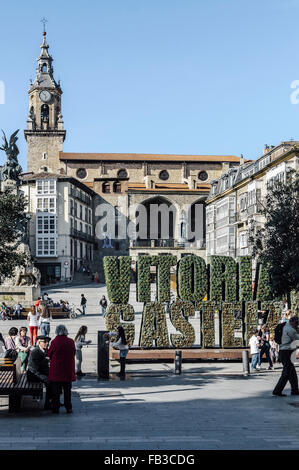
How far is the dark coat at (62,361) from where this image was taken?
10469 millimetres

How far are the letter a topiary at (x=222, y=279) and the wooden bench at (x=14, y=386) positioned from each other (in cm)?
936

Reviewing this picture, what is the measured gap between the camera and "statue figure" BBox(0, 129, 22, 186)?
38094mm

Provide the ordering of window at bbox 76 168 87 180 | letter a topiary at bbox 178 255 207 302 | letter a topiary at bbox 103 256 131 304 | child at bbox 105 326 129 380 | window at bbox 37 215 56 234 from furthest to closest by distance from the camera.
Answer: window at bbox 76 168 87 180
window at bbox 37 215 56 234
letter a topiary at bbox 178 255 207 302
letter a topiary at bbox 103 256 131 304
child at bbox 105 326 129 380

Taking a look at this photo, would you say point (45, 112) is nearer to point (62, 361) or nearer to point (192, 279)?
point (192, 279)

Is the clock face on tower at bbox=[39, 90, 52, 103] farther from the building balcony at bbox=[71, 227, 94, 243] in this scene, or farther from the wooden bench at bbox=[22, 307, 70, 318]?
the wooden bench at bbox=[22, 307, 70, 318]

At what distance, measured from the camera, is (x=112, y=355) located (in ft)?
62.5

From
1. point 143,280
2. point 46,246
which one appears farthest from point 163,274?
point 46,246

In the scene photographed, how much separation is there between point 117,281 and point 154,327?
1912 millimetres

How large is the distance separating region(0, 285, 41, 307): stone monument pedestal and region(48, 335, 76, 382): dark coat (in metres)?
27.2

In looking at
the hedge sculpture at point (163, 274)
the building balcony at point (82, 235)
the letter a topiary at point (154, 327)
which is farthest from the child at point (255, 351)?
the building balcony at point (82, 235)

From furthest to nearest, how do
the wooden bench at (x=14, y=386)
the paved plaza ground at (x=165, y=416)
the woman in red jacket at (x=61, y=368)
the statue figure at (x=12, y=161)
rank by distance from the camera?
1. the statue figure at (x=12, y=161)
2. the woman in red jacket at (x=61, y=368)
3. the wooden bench at (x=14, y=386)
4. the paved plaza ground at (x=165, y=416)

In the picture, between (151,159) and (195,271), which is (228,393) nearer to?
(195,271)

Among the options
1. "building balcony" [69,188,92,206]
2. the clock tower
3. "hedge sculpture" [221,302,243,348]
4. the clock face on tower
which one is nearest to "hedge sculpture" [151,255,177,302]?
"hedge sculpture" [221,302,243,348]

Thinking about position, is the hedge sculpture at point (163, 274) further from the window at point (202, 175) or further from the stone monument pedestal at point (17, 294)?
the window at point (202, 175)
